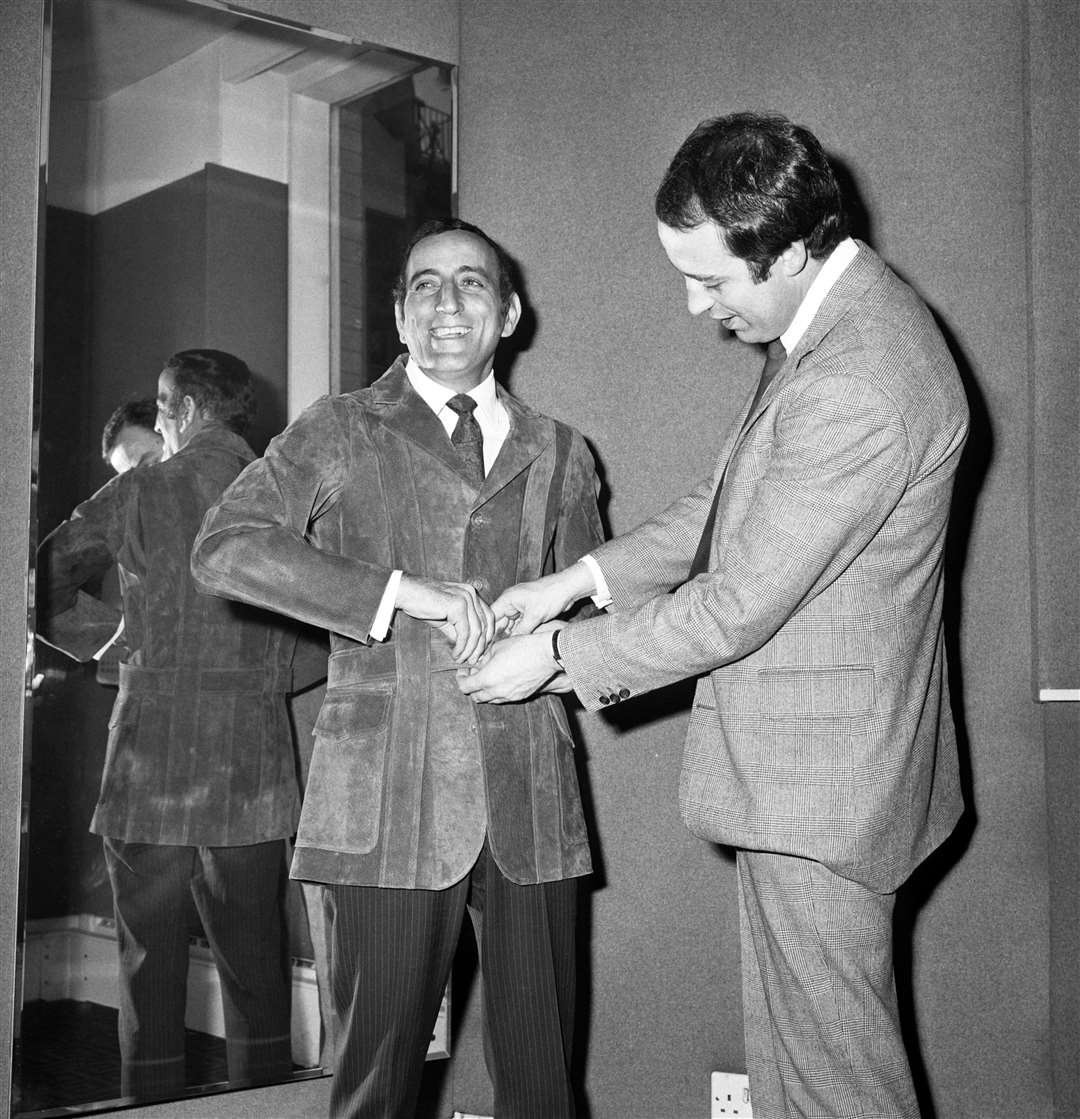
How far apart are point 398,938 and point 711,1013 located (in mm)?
987

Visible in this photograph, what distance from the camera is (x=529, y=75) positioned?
2967 millimetres

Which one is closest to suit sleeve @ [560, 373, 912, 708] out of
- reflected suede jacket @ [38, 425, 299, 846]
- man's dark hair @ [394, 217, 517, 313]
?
man's dark hair @ [394, 217, 517, 313]

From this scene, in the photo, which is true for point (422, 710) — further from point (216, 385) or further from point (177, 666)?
point (216, 385)

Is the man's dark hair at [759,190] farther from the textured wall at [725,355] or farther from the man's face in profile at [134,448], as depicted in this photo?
the man's face in profile at [134,448]

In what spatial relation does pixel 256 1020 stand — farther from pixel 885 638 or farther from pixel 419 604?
pixel 885 638

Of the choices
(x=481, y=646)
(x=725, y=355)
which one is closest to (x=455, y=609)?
(x=481, y=646)

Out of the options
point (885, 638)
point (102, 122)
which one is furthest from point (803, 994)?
point (102, 122)

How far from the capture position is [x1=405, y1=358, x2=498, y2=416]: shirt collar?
7.32ft

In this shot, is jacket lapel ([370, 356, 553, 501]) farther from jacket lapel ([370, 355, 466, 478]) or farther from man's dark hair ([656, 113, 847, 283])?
man's dark hair ([656, 113, 847, 283])

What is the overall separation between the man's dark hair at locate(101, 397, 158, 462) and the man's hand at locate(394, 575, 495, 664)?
0.84 m

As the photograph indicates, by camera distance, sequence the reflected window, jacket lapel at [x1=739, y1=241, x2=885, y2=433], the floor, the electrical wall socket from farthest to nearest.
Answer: the reflected window, the electrical wall socket, the floor, jacket lapel at [x1=739, y1=241, x2=885, y2=433]

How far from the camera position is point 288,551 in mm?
1988

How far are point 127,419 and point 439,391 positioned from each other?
710 millimetres

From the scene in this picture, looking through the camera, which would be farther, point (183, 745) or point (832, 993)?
point (183, 745)
